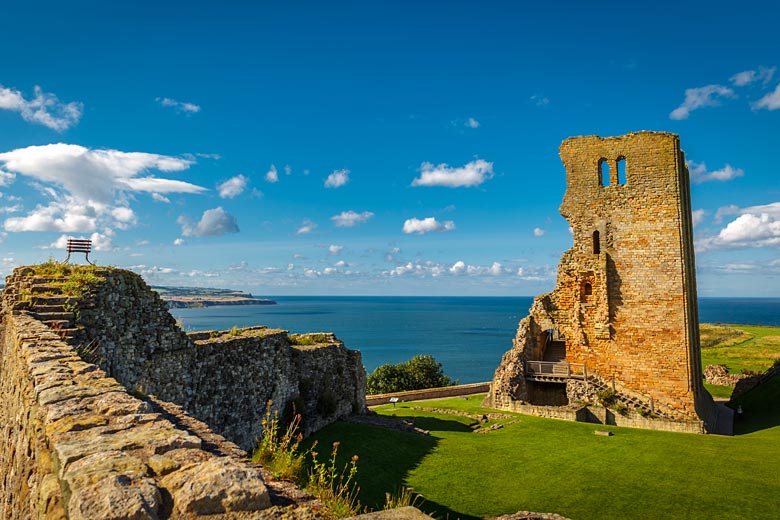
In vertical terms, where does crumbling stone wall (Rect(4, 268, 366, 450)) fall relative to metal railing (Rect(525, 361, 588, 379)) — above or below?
above

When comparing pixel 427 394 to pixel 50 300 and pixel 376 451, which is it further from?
pixel 50 300

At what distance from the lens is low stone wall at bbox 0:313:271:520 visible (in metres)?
2.63

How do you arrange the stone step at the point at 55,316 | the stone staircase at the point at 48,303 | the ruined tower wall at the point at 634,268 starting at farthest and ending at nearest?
the ruined tower wall at the point at 634,268 < the stone step at the point at 55,316 < the stone staircase at the point at 48,303

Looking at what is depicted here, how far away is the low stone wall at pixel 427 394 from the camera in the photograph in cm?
3164

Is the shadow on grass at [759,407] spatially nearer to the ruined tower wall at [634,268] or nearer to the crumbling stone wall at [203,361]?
the ruined tower wall at [634,268]

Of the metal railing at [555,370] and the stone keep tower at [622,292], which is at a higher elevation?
the stone keep tower at [622,292]

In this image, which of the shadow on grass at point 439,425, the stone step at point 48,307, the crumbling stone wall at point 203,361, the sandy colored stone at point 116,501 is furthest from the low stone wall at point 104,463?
the shadow on grass at point 439,425

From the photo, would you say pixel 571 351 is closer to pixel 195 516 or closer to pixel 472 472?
pixel 472 472

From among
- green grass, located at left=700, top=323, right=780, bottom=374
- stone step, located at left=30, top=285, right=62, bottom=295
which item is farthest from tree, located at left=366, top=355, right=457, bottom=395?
stone step, located at left=30, top=285, right=62, bottom=295

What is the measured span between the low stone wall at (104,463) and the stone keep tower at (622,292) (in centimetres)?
2102

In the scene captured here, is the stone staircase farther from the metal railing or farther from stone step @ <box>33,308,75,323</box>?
the metal railing

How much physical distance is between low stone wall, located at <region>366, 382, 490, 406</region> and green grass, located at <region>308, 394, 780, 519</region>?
12.8m

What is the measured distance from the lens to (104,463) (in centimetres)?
297

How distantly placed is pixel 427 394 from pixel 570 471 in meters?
20.3
